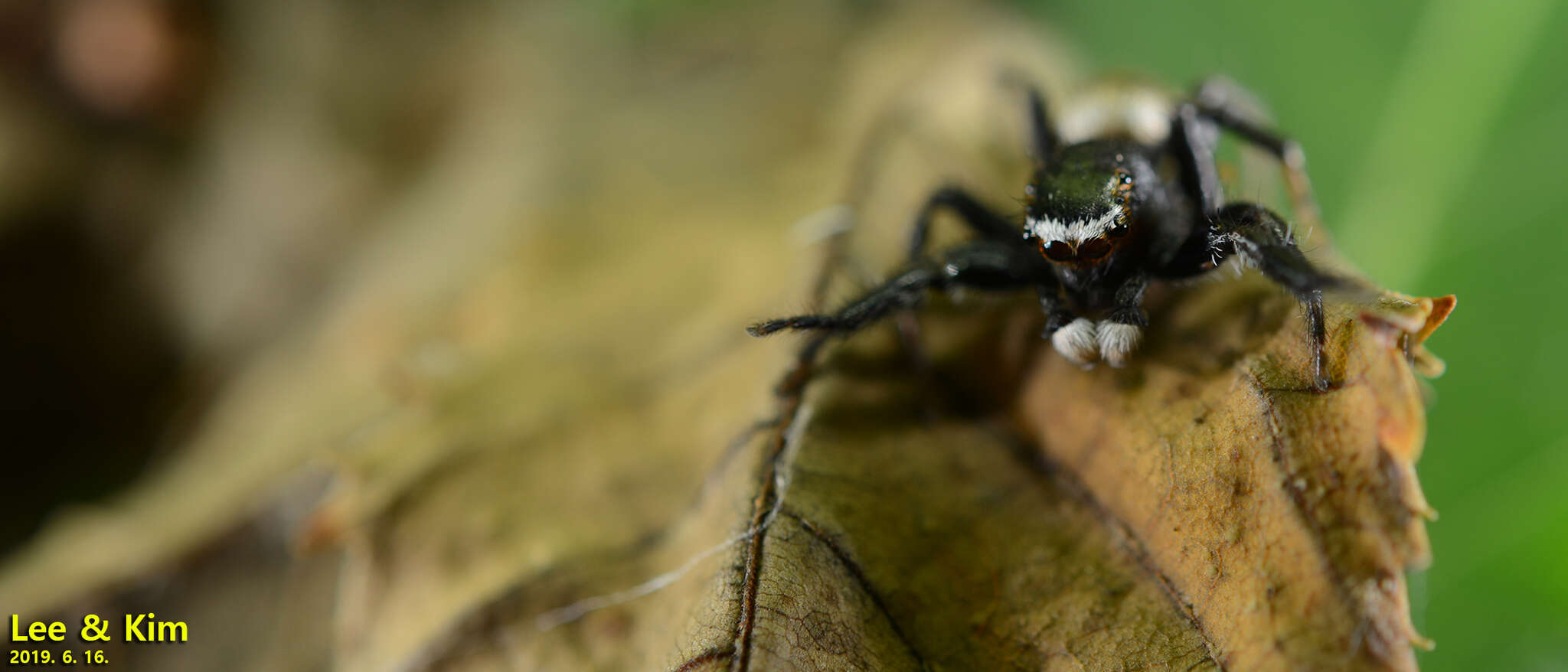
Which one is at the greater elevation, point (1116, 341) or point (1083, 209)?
point (1083, 209)

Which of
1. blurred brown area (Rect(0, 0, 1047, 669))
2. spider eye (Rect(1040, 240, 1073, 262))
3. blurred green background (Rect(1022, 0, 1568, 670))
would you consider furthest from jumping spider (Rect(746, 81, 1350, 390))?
blurred green background (Rect(1022, 0, 1568, 670))

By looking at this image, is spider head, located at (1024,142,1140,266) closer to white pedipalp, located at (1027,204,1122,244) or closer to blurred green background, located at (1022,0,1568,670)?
white pedipalp, located at (1027,204,1122,244)

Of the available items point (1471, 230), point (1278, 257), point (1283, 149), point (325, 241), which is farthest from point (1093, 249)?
point (325, 241)

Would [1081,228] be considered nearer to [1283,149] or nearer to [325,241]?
[1283,149]

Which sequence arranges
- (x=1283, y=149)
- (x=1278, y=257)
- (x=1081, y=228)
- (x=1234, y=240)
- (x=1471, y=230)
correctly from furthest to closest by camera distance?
(x=1471, y=230) → (x=1283, y=149) → (x=1081, y=228) → (x=1234, y=240) → (x=1278, y=257)

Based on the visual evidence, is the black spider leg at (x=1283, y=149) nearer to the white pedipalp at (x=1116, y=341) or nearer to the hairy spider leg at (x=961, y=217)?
the hairy spider leg at (x=961, y=217)

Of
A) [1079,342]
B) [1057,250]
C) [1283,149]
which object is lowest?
[1079,342]

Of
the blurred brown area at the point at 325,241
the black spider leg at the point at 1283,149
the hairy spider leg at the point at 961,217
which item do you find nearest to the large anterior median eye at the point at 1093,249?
the hairy spider leg at the point at 961,217
